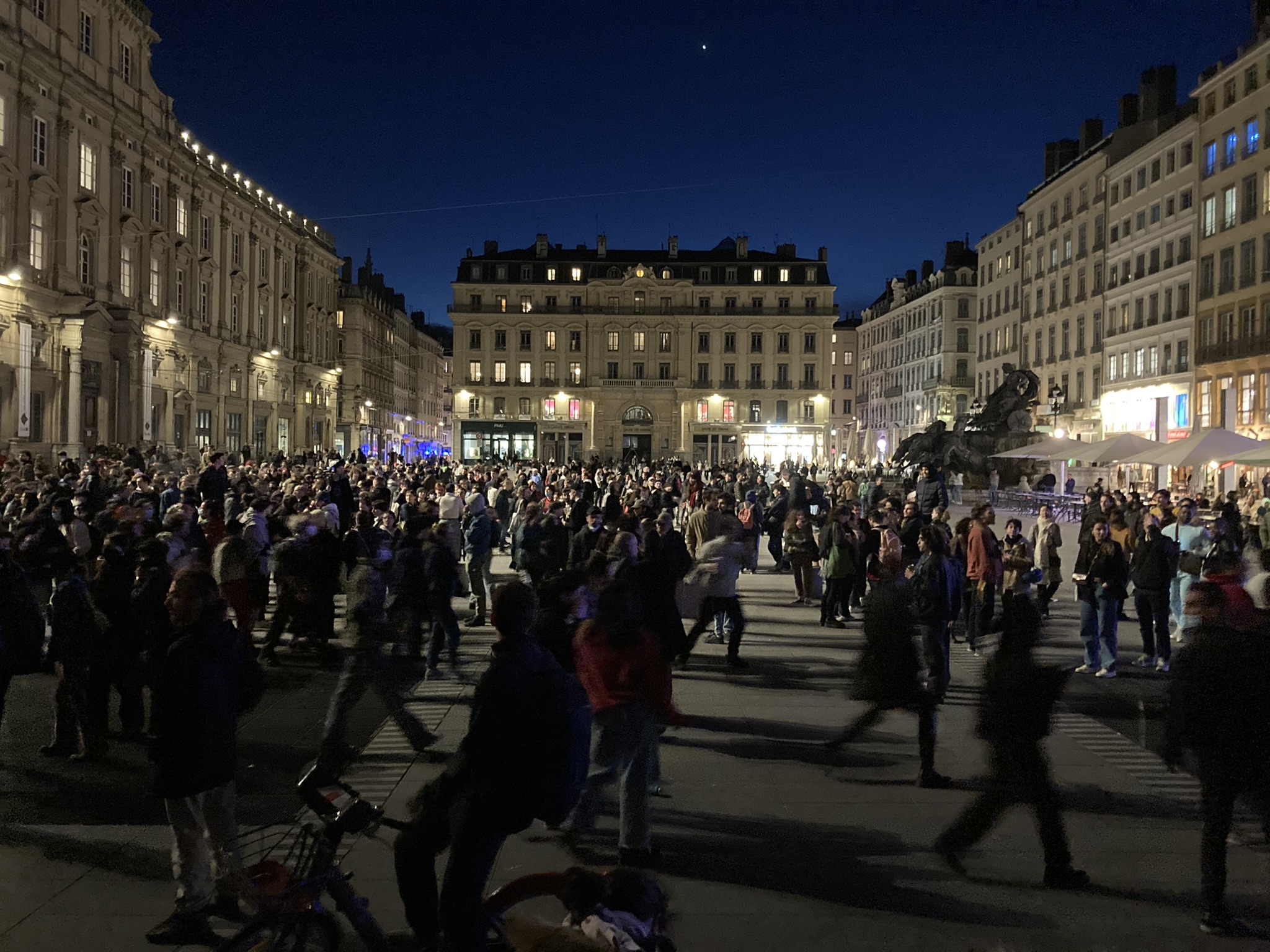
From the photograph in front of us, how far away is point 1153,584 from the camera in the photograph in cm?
1105

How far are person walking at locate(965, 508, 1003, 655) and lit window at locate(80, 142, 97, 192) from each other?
38.9 m

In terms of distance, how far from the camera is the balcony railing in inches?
3659

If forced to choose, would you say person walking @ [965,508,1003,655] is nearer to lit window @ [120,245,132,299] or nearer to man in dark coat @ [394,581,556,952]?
man in dark coat @ [394,581,556,952]

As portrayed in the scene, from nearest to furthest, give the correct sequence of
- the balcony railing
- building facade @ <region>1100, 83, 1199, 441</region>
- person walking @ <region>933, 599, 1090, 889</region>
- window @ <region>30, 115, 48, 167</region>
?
person walking @ <region>933, 599, 1090, 889</region> → window @ <region>30, 115, 48, 167</region> → building facade @ <region>1100, 83, 1199, 441</region> → the balcony railing

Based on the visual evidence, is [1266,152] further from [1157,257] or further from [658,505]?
[658,505]

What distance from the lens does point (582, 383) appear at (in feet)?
308

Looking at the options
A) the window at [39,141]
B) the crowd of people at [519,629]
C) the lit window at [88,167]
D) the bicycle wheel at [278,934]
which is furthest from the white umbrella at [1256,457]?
the lit window at [88,167]

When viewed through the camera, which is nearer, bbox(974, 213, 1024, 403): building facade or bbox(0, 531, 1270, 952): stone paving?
bbox(0, 531, 1270, 952): stone paving

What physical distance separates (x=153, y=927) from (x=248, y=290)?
59.5 meters

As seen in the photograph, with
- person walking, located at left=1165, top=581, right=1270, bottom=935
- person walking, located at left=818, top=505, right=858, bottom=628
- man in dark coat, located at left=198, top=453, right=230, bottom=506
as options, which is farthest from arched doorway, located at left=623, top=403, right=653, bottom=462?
person walking, located at left=1165, top=581, right=1270, bottom=935

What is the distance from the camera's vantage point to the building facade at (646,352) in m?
93.0

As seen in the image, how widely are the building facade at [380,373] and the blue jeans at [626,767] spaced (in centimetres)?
5876

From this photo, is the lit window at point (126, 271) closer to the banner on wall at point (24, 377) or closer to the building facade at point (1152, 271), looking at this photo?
the banner on wall at point (24, 377)

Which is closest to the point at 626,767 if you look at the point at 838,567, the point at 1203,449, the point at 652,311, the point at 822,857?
the point at 822,857
